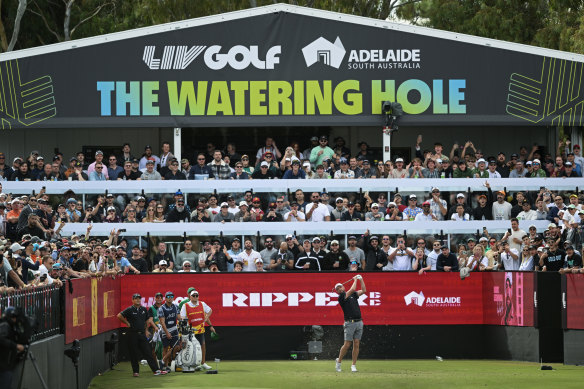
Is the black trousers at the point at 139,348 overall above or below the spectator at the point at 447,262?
below

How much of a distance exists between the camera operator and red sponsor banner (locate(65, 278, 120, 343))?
579 cm

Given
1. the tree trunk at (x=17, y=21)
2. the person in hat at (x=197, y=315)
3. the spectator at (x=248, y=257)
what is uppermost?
the tree trunk at (x=17, y=21)

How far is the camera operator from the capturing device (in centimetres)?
1406

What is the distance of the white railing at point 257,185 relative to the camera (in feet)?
98.4

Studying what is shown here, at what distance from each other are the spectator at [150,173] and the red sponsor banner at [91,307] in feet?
15.3

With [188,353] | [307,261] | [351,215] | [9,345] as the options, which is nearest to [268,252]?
[307,261]

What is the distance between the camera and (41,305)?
18281mm

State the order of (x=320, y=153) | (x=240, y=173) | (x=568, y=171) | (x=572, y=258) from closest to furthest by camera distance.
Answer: (x=572, y=258) < (x=240, y=173) < (x=568, y=171) < (x=320, y=153)

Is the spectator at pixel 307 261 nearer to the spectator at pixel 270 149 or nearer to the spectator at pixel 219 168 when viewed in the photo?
the spectator at pixel 219 168

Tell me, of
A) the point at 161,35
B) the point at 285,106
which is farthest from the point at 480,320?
the point at 161,35

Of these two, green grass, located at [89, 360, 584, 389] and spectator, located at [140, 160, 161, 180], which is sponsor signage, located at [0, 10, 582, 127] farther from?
green grass, located at [89, 360, 584, 389]

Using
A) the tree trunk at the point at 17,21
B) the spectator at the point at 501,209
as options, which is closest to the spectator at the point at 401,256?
the spectator at the point at 501,209

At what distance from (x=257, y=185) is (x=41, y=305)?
12394 mm

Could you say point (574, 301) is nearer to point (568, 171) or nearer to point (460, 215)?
point (460, 215)
